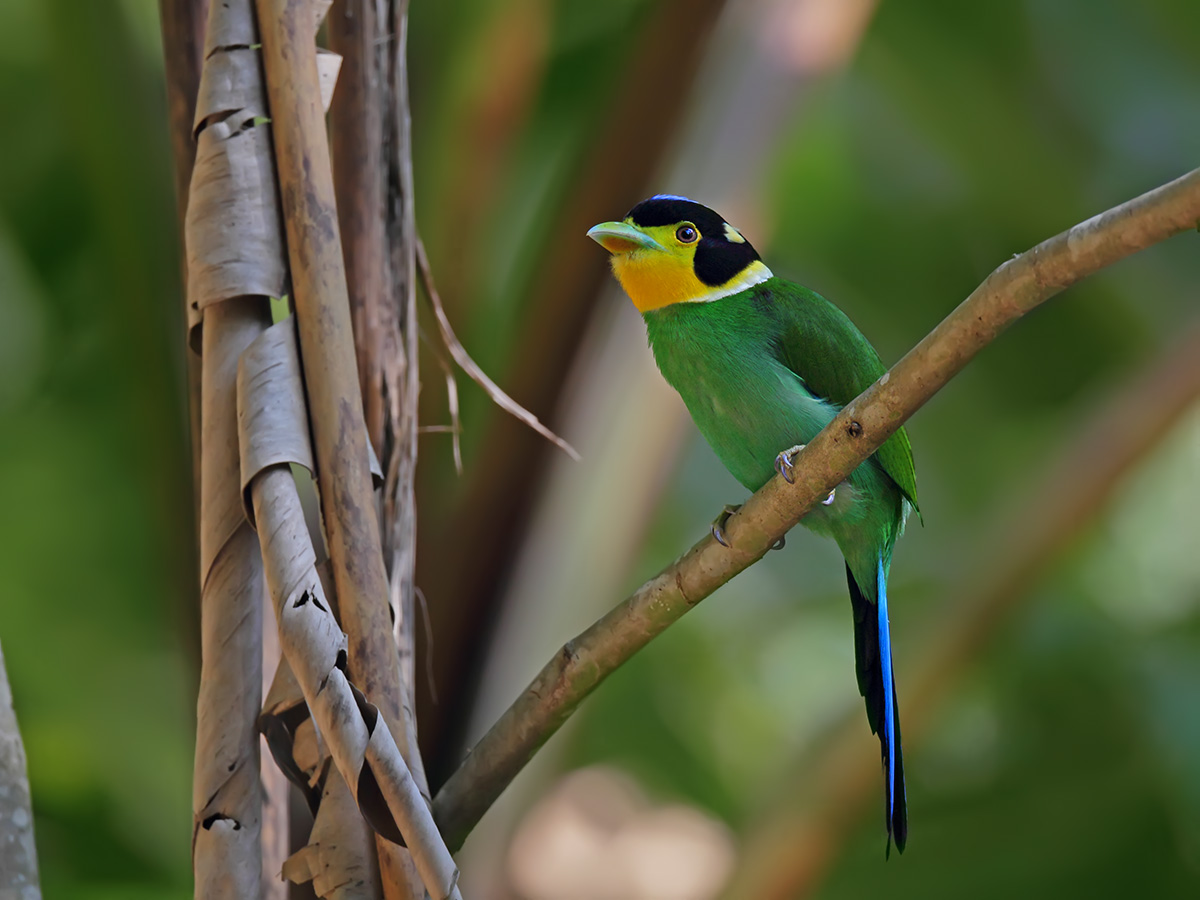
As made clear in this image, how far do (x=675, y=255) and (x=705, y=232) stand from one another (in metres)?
0.05

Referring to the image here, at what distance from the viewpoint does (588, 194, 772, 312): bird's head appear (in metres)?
1.29

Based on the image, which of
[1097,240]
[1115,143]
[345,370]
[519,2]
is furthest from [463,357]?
[1115,143]

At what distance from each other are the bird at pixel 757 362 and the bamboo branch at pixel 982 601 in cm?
78

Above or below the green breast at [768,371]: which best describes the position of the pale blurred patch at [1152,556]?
below

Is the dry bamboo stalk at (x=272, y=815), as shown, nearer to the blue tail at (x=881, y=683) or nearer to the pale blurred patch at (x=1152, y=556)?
the blue tail at (x=881, y=683)

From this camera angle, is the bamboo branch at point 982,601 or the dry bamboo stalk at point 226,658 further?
the bamboo branch at point 982,601

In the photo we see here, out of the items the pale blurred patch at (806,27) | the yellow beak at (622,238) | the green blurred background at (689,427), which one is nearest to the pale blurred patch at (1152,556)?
the green blurred background at (689,427)

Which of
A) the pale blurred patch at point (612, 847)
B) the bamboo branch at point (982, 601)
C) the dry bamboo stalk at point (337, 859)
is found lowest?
the pale blurred patch at point (612, 847)

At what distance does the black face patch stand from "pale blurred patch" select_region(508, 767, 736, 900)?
1137mm

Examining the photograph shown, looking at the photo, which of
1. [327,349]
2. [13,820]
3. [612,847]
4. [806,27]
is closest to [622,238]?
[327,349]

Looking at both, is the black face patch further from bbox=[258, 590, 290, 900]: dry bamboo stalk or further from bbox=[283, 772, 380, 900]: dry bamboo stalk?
bbox=[283, 772, 380, 900]: dry bamboo stalk

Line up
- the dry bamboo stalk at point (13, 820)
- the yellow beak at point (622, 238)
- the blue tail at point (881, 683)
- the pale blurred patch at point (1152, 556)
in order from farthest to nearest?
1. the pale blurred patch at point (1152, 556)
2. the yellow beak at point (622, 238)
3. the blue tail at point (881, 683)
4. the dry bamboo stalk at point (13, 820)

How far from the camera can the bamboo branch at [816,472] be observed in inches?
24.6

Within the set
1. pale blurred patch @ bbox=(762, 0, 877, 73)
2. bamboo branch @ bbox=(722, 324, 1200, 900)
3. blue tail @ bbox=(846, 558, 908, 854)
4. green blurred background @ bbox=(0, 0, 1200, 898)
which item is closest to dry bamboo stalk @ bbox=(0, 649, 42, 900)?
blue tail @ bbox=(846, 558, 908, 854)
